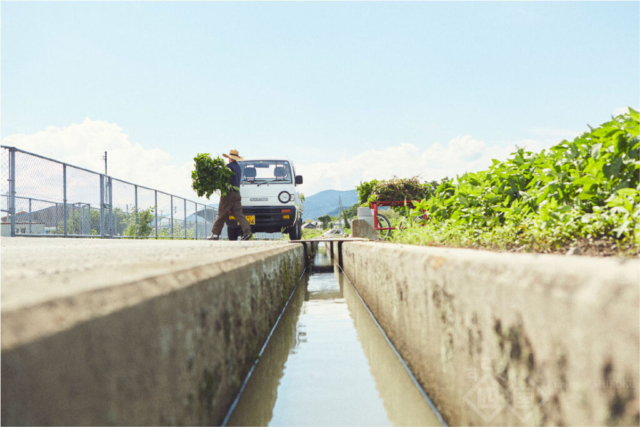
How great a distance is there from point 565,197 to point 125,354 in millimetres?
2736

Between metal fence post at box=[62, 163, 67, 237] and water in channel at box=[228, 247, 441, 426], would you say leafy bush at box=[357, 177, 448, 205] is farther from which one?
metal fence post at box=[62, 163, 67, 237]

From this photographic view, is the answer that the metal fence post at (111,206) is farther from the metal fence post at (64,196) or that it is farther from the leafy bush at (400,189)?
the leafy bush at (400,189)

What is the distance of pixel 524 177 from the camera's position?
12.1 feet

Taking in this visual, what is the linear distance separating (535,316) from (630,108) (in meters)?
1.86

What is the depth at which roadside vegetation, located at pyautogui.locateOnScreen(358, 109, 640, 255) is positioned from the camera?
220 centimetres

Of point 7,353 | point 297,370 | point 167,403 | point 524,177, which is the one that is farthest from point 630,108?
point 7,353

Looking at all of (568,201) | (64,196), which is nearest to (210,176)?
(64,196)

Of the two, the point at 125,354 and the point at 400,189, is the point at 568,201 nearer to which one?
the point at 125,354

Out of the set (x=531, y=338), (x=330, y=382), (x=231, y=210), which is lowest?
(x=330, y=382)

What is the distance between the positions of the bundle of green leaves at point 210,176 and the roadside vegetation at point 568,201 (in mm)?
6094

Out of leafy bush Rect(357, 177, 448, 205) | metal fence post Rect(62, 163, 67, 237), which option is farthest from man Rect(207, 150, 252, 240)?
metal fence post Rect(62, 163, 67, 237)

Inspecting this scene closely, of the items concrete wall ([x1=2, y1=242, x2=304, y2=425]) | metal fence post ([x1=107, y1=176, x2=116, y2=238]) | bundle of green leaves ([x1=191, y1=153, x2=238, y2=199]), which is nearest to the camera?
concrete wall ([x1=2, y1=242, x2=304, y2=425])

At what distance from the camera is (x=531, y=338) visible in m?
1.11

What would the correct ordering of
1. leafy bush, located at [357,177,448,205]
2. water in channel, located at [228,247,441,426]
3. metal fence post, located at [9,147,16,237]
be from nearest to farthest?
water in channel, located at [228,247,441,426], metal fence post, located at [9,147,16,237], leafy bush, located at [357,177,448,205]
